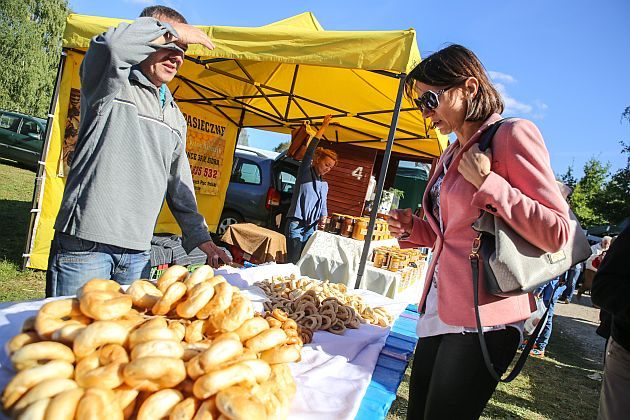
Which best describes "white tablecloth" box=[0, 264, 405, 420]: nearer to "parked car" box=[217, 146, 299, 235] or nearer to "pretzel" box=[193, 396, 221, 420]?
"pretzel" box=[193, 396, 221, 420]

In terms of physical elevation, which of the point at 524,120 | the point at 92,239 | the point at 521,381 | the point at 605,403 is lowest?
the point at 521,381

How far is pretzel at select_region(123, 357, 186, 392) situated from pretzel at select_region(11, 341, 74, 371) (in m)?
0.17

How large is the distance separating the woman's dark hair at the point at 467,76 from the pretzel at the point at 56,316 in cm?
144

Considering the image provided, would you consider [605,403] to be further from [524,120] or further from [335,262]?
[335,262]

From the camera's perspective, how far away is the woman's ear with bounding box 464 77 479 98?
1.52 metres

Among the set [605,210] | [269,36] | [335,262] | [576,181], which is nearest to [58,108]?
[269,36]

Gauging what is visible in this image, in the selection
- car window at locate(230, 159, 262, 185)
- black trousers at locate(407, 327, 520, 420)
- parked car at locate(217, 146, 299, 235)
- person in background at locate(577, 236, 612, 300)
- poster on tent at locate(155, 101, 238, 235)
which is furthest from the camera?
car window at locate(230, 159, 262, 185)

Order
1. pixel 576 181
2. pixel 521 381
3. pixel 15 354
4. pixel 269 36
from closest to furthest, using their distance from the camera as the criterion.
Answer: pixel 15 354, pixel 269 36, pixel 521 381, pixel 576 181

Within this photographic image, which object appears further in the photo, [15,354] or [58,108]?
[58,108]

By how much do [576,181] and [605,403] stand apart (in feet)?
138

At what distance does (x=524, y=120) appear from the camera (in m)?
1.37

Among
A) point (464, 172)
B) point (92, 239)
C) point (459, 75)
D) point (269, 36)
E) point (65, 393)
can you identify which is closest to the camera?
point (65, 393)

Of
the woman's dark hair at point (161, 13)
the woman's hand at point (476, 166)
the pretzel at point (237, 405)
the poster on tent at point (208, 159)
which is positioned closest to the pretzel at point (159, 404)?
the pretzel at point (237, 405)

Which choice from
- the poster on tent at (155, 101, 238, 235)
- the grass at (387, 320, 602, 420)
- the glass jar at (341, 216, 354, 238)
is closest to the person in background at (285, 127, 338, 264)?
the glass jar at (341, 216, 354, 238)
